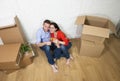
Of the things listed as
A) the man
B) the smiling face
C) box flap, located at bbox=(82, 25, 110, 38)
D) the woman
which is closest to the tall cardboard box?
box flap, located at bbox=(82, 25, 110, 38)

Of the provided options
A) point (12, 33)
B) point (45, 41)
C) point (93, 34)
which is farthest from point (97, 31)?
point (12, 33)

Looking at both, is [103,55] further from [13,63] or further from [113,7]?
[13,63]

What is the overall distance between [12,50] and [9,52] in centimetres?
5

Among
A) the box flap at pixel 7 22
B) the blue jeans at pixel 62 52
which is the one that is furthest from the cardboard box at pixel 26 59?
the box flap at pixel 7 22

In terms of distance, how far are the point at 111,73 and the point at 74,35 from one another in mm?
1050

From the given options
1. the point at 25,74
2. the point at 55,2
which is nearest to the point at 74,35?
the point at 55,2

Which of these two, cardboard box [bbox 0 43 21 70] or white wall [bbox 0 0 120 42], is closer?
cardboard box [bbox 0 43 21 70]

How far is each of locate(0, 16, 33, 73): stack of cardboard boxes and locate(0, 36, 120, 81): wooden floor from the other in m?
0.14

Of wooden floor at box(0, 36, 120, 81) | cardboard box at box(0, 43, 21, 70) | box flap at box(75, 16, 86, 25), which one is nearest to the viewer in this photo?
cardboard box at box(0, 43, 21, 70)

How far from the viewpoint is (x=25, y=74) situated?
1.85 m

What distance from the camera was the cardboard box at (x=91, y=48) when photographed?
1855 millimetres

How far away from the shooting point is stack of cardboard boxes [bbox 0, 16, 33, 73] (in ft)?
5.56

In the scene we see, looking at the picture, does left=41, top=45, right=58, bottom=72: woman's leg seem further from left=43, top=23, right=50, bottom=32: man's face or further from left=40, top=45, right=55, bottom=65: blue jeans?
left=43, top=23, right=50, bottom=32: man's face

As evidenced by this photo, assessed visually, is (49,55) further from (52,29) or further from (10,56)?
(10,56)
